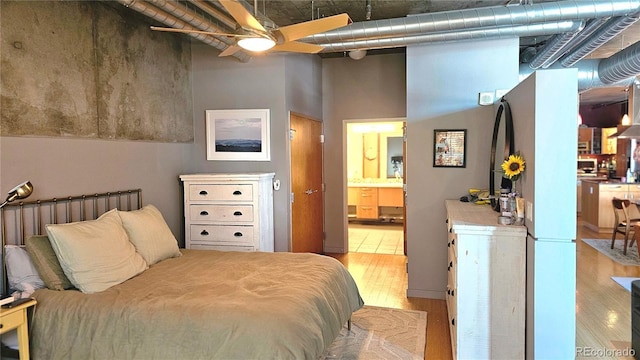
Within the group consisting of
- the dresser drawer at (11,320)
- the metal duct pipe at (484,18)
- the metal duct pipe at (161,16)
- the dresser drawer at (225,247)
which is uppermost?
the metal duct pipe at (484,18)

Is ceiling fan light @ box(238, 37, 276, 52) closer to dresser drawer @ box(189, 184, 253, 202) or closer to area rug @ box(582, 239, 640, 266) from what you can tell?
dresser drawer @ box(189, 184, 253, 202)

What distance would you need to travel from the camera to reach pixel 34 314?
2355 millimetres

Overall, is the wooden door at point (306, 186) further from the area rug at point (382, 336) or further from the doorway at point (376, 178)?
the doorway at point (376, 178)

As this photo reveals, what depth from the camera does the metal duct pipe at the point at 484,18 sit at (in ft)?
10.4

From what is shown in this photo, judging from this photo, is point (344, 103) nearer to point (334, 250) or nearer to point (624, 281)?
point (334, 250)

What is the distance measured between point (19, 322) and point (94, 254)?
1.77ft

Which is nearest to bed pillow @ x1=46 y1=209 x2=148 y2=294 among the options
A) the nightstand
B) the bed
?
the bed

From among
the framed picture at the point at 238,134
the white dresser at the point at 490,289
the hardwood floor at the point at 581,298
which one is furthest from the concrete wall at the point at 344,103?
the white dresser at the point at 490,289

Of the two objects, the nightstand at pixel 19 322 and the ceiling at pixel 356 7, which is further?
the ceiling at pixel 356 7

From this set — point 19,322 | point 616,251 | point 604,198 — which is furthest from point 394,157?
point 19,322

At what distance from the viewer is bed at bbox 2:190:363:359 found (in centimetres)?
212

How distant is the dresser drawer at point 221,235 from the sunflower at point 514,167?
2.49m

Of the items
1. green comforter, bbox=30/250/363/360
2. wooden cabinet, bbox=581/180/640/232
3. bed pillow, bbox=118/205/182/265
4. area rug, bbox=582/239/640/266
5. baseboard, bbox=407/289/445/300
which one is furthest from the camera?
wooden cabinet, bbox=581/180/640/232

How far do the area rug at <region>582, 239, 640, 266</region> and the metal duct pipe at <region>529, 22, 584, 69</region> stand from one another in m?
2.91
